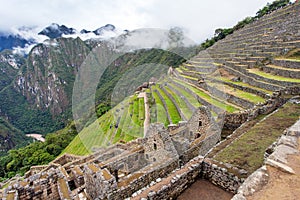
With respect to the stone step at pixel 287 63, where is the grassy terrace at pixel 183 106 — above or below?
below

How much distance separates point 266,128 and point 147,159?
178 inches

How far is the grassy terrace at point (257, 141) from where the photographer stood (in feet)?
14.4

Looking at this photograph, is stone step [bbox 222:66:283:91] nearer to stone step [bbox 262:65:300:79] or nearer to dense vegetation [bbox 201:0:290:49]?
stone step [bbox 262:65:300:79]

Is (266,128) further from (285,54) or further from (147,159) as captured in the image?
(285,54)

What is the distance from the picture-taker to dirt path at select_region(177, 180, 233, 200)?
390cm

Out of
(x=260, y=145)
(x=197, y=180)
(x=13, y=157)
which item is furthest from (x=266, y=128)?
(x=13, y=157)

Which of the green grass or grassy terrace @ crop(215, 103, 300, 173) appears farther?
the green grass

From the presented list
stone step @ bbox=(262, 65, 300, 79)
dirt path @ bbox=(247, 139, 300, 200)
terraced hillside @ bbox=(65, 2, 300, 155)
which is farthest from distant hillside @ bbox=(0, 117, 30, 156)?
dirt path @ bbox=(247, 139, 300, 200)

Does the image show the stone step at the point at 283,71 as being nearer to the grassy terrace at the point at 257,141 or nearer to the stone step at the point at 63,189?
the grassy terrace at the point at 257,141

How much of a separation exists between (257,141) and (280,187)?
302 cm

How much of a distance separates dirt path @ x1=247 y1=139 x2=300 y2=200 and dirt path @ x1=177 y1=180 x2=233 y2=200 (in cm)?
142

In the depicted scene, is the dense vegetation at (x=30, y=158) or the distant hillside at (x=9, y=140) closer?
the dense vegetation at (x=30, y=158)

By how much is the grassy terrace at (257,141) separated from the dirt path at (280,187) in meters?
1.29

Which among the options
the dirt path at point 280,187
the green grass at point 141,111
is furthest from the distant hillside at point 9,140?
the dirt path at point 280,187
